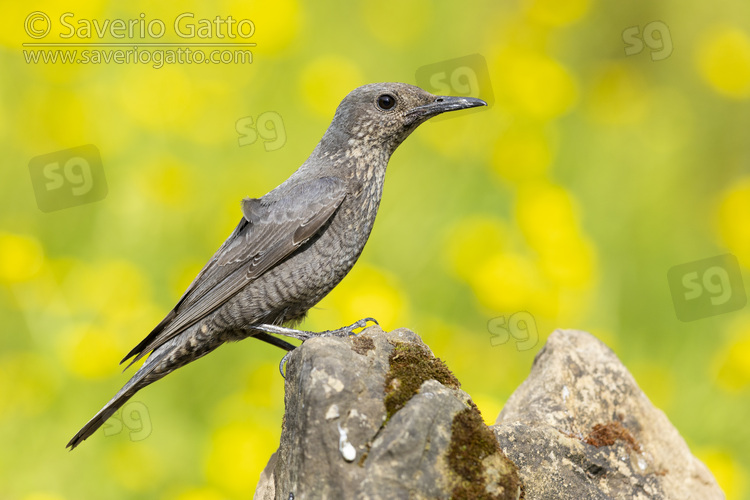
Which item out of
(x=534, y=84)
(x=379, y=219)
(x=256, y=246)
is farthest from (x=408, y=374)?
(x=534, y=84)

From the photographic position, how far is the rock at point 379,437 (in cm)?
384

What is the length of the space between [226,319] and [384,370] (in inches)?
66.9

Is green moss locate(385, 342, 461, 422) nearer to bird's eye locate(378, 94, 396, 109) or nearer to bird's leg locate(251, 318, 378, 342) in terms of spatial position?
bird's leg locate(251, 318, 378, 342)

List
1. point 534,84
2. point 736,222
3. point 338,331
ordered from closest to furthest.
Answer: point 338,331
point 736,222
point 534,84

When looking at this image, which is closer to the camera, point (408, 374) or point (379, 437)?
point (379, 437)

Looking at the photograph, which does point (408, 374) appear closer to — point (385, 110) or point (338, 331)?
point (338, 331)

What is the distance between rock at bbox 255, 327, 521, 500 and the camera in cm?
384

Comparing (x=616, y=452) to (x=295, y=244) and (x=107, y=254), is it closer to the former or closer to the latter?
(x=295, y=244)

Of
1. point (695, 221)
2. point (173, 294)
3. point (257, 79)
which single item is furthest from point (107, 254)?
point (695, 221)

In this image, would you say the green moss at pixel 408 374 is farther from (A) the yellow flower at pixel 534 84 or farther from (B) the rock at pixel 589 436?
(A) the yellow flower at pixel 534 84

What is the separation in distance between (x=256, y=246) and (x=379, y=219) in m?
3.01

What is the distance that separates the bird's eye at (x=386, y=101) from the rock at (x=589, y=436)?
204 centimetres

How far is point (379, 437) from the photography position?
3945mm

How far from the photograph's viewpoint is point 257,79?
8.86 metres
